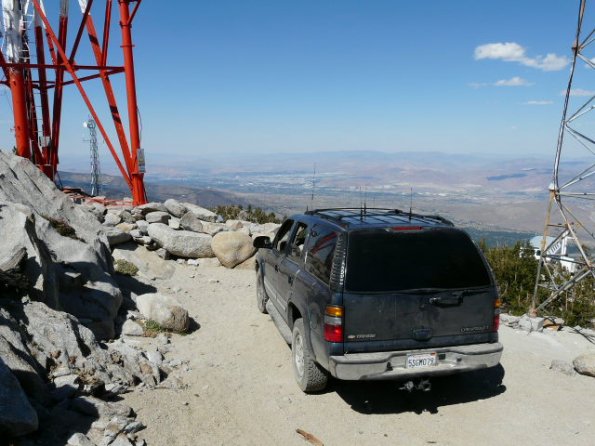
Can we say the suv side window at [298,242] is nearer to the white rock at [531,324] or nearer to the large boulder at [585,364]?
the large boulder at [585,364]

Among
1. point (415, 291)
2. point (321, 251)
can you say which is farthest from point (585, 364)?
point (321, 251)

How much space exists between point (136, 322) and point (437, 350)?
17.0 ft

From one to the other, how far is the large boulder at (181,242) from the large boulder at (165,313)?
4.23 meters

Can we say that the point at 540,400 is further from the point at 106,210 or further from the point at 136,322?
the point at 106,210

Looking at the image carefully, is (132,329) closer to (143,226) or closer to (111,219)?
(143,226)

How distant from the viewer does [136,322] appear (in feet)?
25.5

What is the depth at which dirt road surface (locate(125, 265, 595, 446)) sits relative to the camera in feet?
15.5

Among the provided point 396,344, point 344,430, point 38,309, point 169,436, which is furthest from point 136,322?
point 396,344

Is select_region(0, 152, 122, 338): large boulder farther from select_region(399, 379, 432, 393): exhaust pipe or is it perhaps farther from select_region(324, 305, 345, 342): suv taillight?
select_region(399, 379, 432, 393): exhaust pipe

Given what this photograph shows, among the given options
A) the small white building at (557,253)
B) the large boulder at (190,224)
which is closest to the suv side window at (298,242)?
the small white building at (557,253)

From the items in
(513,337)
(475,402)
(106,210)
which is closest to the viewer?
(475,402)

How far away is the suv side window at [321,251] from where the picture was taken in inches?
199

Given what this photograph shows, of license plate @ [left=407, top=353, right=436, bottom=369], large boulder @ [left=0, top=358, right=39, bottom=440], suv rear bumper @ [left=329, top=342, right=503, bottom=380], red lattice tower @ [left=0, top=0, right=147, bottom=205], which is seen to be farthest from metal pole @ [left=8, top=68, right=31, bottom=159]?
license plate @ [left=407, top=353, right=436, bottom=369]

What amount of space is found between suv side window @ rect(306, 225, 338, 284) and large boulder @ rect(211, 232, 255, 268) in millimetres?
6626
